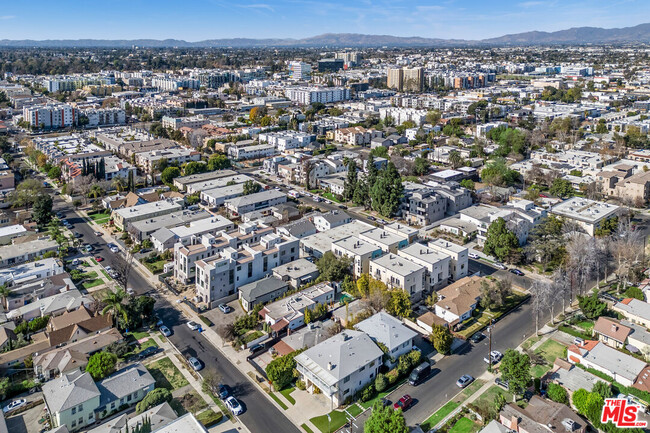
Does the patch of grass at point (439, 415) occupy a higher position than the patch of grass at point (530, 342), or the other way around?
the patch of grass at point (530, 342)

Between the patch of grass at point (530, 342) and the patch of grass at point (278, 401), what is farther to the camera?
the patch of grass at point (530, 342)

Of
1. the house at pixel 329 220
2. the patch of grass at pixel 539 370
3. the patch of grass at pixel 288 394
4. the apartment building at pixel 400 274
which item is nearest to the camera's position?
the patch of grass at pixel 288 394

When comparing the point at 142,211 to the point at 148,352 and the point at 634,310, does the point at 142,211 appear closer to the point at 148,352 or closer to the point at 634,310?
the point at 148,352

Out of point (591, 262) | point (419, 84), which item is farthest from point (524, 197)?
point (419, 84)

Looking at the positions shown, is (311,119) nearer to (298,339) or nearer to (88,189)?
(88,189)

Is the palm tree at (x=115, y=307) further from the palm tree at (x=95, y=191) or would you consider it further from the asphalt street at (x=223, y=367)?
the palm tree at (x=95, y=191)

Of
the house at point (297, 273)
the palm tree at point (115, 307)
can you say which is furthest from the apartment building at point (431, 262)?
the palm tree at point (115, 307)

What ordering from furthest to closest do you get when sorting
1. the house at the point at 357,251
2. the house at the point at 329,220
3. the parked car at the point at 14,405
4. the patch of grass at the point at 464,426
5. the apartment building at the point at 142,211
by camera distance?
the apartment building at the point at 142,211 → the house at the point at 329,220 → the house at the point at 357,251 → the parked car at the point at 14,405 → the patch of grass at the point at 464,426
